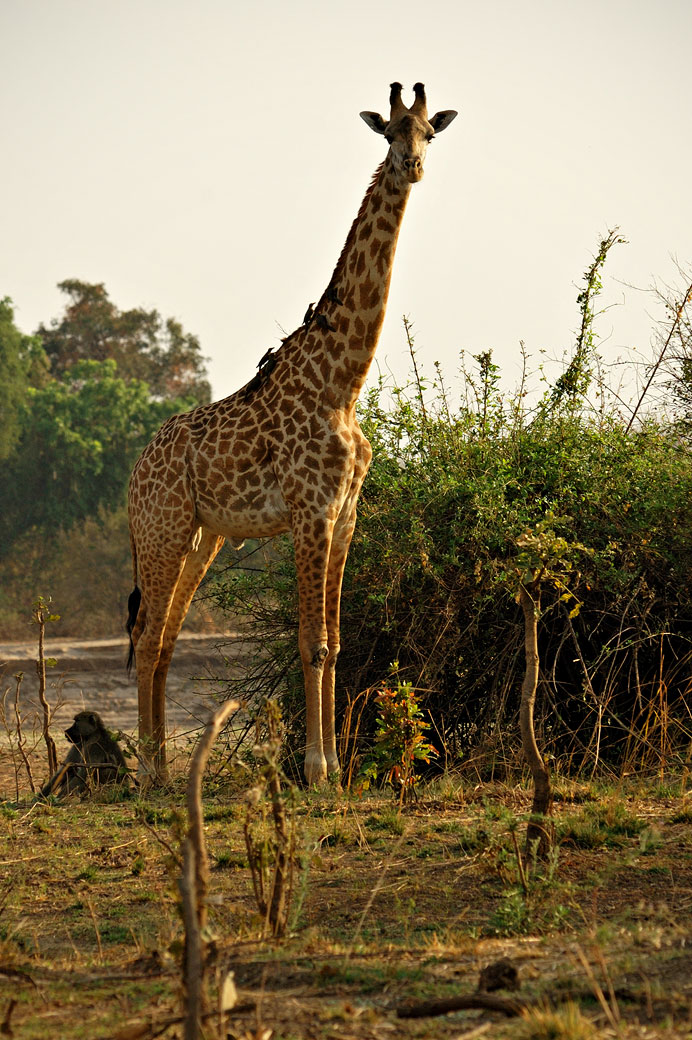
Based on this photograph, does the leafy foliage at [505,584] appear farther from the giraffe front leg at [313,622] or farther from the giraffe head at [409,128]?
the giraffe head at [409,128]

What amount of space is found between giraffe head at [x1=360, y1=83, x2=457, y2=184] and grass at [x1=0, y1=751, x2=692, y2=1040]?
3487 millimetres

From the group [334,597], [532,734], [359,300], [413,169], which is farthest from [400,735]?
[413,169]

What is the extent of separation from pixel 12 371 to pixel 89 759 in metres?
22.5

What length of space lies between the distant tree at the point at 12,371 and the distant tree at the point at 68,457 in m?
0.23

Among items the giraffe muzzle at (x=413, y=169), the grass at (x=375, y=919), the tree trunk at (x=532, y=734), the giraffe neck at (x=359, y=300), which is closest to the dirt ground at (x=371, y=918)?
the grass at (x=375, y=919)

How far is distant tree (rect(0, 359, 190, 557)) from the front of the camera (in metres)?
25.5

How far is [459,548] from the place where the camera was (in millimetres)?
7438

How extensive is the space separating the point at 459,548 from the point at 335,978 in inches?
170

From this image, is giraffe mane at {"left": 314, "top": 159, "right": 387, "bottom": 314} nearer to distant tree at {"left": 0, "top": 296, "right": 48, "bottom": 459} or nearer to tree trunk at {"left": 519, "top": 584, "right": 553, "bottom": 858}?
tree trunk at {"left": 519, "top": 584, "right": 553, "bottom": 858}

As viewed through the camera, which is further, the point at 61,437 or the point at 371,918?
the point at 61,437

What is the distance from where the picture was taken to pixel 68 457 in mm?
25984

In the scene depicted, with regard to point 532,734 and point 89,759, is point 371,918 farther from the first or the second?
point 89,759

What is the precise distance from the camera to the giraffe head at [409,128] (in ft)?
21.0

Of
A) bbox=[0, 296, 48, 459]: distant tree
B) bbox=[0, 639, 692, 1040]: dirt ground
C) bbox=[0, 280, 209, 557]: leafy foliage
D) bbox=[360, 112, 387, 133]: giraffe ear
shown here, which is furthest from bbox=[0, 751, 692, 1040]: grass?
bbox=[0, 296, 48, 459]: distant tree
